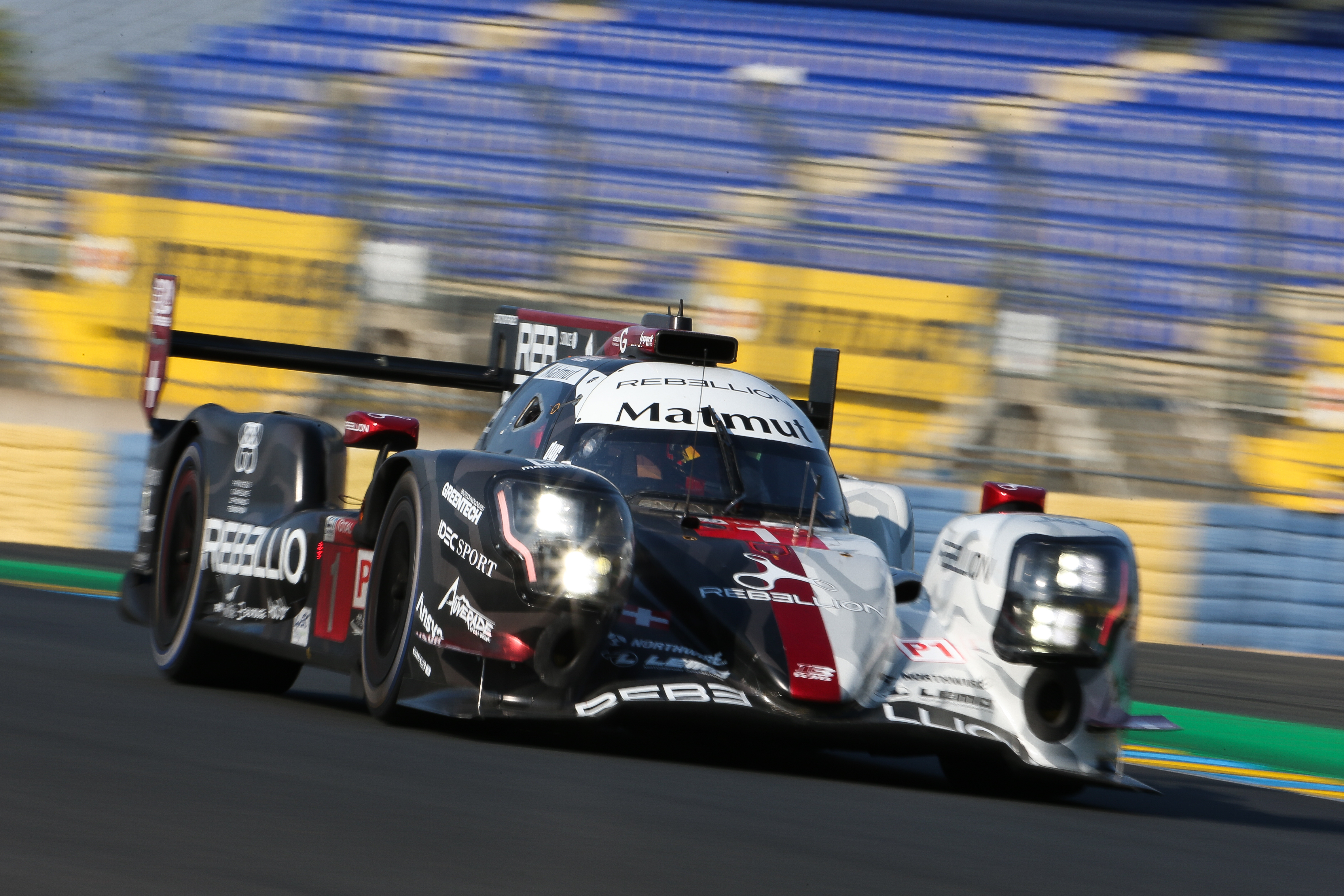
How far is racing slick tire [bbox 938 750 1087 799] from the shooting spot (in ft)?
15.3

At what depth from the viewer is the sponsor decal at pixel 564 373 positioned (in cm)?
543

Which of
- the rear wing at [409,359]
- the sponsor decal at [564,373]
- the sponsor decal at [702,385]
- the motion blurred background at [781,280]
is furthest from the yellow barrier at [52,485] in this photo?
the sponsor decal at [702,385]

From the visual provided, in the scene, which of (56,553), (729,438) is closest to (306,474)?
(729,438)

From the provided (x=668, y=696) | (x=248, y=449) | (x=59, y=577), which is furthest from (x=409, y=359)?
(x=59, y=577)

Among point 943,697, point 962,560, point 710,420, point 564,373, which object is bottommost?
point 943,697

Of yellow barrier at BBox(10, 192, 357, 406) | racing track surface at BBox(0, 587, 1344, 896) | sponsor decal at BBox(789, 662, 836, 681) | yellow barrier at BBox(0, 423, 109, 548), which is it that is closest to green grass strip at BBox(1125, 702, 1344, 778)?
racing track surface at BBox(0, 587, 1344, 896)

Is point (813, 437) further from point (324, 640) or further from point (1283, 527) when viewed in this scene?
point (1283, 527)

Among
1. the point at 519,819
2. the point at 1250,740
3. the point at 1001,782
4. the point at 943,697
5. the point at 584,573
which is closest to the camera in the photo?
the point at 519,819

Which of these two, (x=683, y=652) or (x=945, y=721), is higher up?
(x=683, y=652)

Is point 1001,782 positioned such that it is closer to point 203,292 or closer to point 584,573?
point 584,573

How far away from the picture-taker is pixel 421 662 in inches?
166

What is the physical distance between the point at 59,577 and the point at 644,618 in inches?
258

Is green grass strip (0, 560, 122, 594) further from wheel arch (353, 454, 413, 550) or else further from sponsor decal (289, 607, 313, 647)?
wheel arch (353, 454, 413, 550)

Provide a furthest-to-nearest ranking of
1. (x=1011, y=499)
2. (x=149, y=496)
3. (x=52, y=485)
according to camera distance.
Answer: (x=52, y=485)
(x=149, y=496)
(x=1011, y=499)
